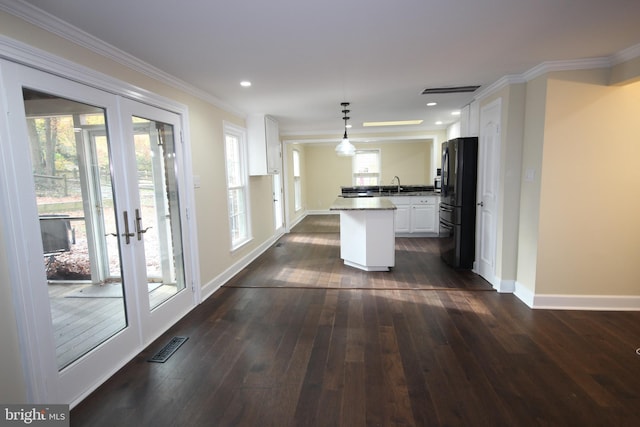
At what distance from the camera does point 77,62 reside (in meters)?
2.08

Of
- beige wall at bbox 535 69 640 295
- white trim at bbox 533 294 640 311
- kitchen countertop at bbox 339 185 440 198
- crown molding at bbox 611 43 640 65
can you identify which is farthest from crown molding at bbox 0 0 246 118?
kitchen countertop at bbox 339 185 440 198

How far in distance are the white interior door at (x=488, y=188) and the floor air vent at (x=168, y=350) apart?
3464 millimetres

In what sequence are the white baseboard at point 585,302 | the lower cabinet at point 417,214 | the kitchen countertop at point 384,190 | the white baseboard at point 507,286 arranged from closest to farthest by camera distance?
1. the white baseboard at point 585,302
2. the white baseboard at point 507,286
3. the lower cabinet at point 417,214
4. the kitchen countertop at point 384,190

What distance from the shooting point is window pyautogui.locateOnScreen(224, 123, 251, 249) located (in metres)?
4.63

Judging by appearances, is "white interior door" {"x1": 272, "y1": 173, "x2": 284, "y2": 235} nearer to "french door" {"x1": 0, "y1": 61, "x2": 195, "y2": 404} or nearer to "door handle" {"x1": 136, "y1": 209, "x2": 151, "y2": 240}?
"french door" {"x1": 0, "y1": 61, "x2": 195, "y2": 404}

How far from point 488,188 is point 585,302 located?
1.54 meters

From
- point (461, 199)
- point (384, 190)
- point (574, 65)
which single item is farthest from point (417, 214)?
point (574, 65)

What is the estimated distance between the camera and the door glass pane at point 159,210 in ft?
8.98

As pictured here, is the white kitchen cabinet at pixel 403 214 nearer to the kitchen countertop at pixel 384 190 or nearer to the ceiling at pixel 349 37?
the kitchen countertop at pixel 384 190

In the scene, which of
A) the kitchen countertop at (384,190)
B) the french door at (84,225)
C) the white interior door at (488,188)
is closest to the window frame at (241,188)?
the french door at (84,225)

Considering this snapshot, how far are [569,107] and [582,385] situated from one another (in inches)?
94.6

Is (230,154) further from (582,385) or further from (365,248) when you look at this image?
(582,385)

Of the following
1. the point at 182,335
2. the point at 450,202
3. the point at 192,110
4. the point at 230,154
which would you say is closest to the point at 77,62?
the point at 192,110

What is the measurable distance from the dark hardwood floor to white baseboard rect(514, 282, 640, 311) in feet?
0.37
